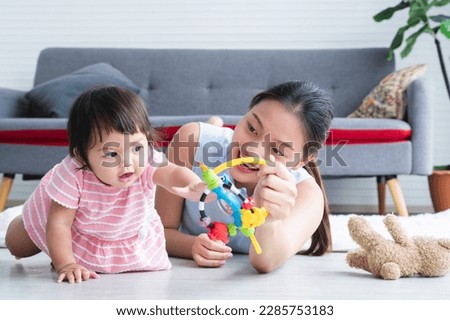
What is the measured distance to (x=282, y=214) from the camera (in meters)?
1.10

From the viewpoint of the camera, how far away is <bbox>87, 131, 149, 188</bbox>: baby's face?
3.64ft

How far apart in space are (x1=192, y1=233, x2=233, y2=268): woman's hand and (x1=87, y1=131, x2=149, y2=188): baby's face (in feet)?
0.73

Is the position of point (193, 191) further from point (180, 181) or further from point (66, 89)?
point (66, 89)

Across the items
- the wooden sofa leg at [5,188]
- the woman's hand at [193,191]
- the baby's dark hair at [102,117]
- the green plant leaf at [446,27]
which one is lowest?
the wooden sofa leg at [5,188]

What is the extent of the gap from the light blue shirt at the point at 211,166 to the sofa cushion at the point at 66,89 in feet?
4.93

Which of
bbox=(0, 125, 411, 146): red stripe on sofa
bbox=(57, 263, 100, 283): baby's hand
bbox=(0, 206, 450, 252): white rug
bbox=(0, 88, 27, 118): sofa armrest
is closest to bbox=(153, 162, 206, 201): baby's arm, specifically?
bbox=(57, 263, 100, 283): baby's hand

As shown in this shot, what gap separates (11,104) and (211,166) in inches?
74.8

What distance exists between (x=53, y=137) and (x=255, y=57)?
4.02 feet

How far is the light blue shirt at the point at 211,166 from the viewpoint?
59.4 inches

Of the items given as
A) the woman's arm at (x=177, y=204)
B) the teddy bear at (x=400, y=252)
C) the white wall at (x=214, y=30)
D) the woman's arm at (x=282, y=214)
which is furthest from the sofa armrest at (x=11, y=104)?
the teddy bear at (x=400, y=252)

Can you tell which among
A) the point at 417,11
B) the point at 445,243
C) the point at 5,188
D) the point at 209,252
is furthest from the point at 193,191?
the point at 417,11

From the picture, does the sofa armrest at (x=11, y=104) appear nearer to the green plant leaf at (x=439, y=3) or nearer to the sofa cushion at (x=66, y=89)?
the sofa cushion at (x=66, y=89)
